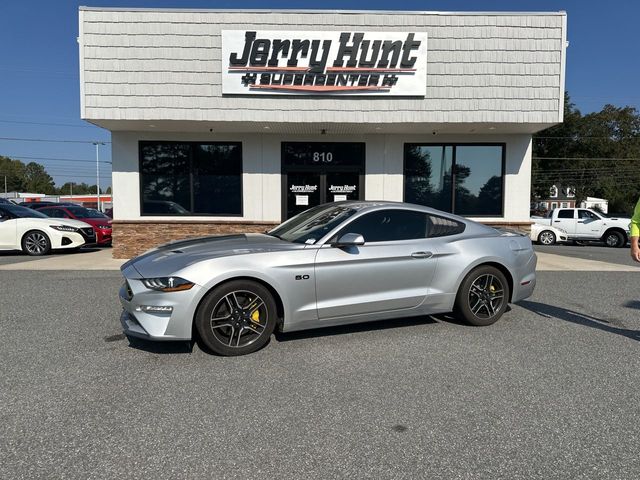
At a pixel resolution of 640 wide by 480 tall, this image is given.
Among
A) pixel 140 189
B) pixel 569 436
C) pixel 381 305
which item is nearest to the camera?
pixel 569 436

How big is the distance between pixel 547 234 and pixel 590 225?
2.05 m

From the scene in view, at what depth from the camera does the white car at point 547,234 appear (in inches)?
740

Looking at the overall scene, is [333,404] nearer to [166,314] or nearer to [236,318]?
[236,318]

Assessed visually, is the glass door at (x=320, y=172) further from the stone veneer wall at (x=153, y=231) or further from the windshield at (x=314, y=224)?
the windshield at (x=314, y=224)

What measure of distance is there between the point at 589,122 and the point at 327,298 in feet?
194

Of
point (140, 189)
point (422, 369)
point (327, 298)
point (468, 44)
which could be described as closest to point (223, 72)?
point (140, 189)

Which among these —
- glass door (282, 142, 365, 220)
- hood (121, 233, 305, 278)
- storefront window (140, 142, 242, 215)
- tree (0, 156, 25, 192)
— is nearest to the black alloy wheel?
glass door (282, 142, 365, 220)

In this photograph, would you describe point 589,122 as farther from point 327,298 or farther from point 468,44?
point 327,298

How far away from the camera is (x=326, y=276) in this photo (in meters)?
4.53

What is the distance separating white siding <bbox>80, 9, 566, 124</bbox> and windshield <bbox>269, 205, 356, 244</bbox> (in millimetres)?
5076

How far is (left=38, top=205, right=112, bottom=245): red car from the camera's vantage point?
14.6 m

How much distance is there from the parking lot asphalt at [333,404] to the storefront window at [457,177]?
6.61 meters

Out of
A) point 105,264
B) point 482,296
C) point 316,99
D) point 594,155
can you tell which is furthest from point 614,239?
point 594,155

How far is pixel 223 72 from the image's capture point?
9.94 metres
